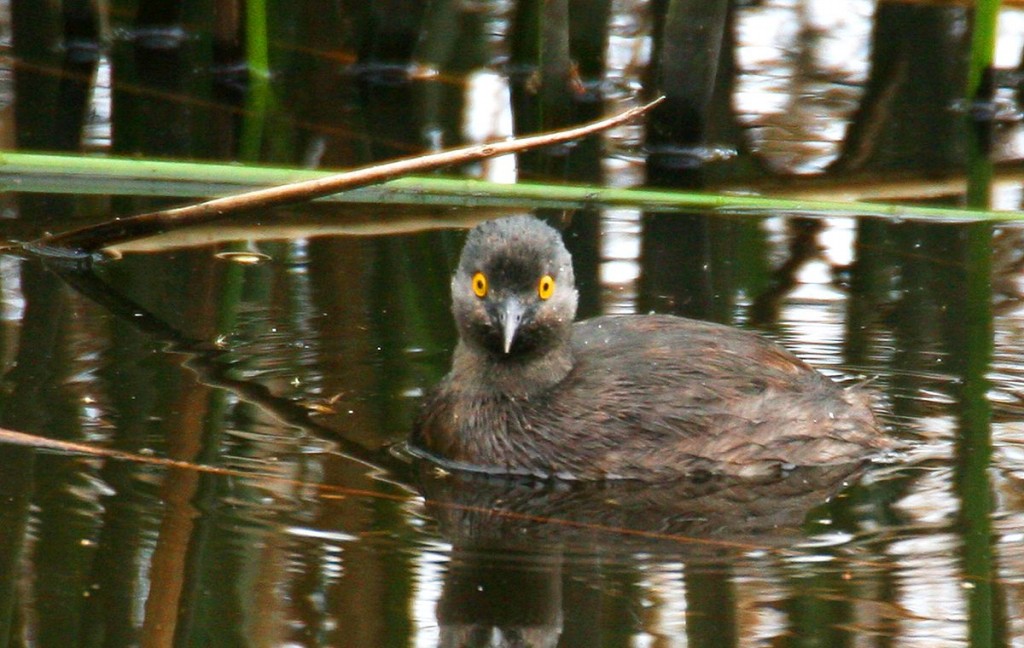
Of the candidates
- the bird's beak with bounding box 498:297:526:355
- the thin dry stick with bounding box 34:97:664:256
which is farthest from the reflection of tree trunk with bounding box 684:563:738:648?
the thin dry stick with bounding box 34:97:664:256

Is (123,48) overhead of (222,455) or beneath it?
overhead

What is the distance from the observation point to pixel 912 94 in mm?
11344

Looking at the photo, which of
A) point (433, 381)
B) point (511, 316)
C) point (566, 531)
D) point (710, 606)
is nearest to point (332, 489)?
point (566, 531)

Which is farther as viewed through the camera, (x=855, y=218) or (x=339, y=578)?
(x=855, y=218)

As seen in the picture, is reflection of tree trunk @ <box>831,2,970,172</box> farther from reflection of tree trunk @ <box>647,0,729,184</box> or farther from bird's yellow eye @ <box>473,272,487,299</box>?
bird's yellow eye @ <box>473,272,487,299</box>

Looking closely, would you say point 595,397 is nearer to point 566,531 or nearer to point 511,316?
point 511,316

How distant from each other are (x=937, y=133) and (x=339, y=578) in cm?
665

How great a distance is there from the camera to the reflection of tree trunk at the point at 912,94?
32.3 feet

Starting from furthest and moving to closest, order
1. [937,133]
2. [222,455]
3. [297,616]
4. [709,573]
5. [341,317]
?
[937,133] → [341,317] → [222,455] → [709,573] → [297,616]

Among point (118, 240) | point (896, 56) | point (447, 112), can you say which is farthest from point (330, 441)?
point (896, 56)

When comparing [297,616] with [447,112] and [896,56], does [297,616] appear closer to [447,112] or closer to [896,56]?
[447,112]

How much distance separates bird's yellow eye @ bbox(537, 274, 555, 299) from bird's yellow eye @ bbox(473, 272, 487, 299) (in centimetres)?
18

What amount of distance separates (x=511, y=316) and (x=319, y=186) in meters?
0.87

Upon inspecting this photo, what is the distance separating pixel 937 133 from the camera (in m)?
10.4
